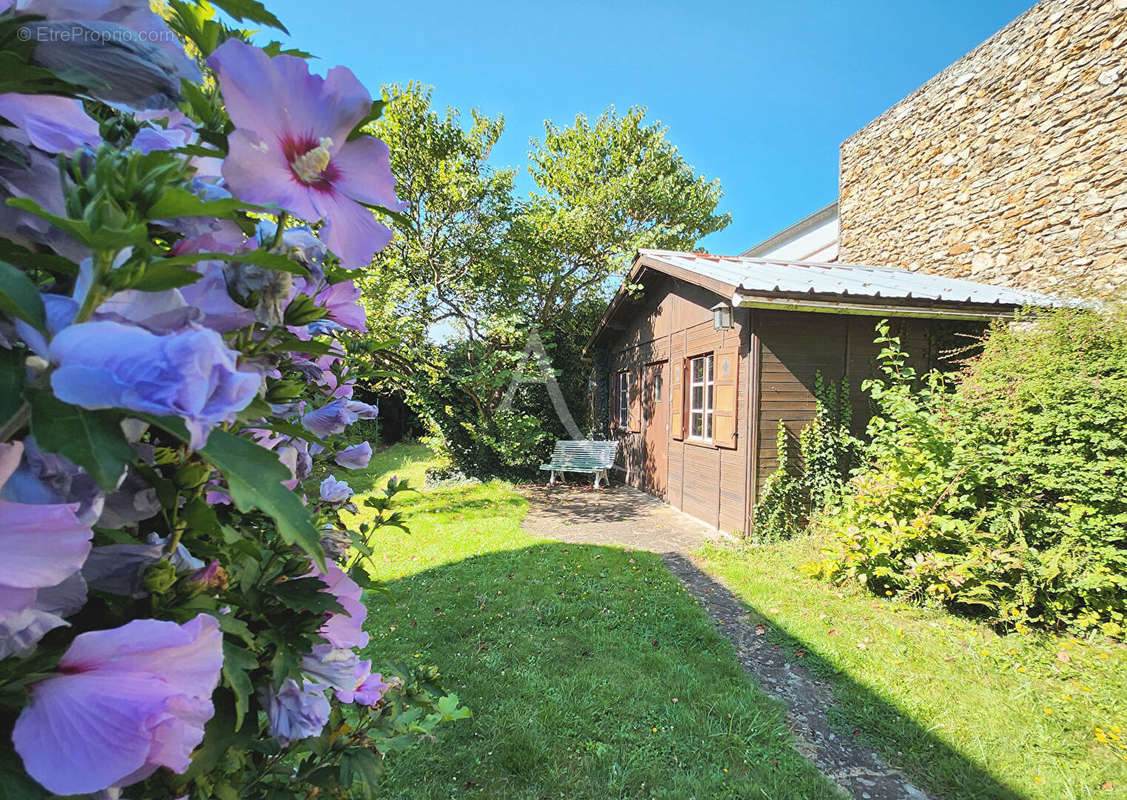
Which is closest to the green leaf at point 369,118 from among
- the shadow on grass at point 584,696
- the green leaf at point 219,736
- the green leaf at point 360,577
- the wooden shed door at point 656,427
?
the green leaf at point 219,736

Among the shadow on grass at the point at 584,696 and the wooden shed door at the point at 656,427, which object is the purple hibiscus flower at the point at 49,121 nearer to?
the shadow on grass at the point at 584,696

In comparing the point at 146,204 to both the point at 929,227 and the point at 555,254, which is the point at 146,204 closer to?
the point at 555,254

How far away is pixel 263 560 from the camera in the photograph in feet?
2.17

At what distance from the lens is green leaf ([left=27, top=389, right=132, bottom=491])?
244mm

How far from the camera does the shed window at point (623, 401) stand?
10.5 meters

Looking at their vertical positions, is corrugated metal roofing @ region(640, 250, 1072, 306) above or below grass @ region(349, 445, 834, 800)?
above

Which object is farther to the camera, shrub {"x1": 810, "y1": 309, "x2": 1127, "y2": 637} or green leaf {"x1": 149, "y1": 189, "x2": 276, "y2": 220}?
shrub {"x1": 810, "y1": 309, "x2": 1127, "y2": 637}

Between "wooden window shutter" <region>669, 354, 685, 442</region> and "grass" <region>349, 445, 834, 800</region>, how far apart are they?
2779 millimetres

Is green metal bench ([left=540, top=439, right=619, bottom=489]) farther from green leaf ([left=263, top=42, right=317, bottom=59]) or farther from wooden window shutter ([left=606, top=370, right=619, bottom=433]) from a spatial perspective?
green leaf ([left=263, top=42, right=317, bottom=59])

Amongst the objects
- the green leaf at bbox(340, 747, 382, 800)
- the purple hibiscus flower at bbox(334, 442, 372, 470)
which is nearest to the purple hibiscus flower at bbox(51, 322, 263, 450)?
the purple hibiscus flower at bbox(334, 442, 372, 470)

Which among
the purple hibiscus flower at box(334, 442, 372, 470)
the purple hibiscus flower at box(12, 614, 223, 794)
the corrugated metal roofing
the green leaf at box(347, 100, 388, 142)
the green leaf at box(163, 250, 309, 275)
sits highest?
the corrugated metal roofing

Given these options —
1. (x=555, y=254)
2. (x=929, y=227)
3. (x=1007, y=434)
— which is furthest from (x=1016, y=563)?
(x=555, y=254)

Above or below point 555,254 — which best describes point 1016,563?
below

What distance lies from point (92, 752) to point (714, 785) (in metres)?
2.72
